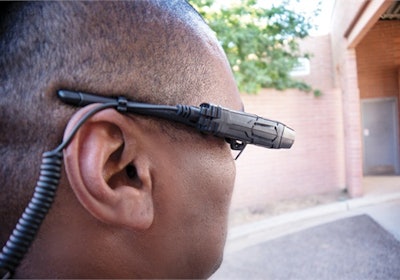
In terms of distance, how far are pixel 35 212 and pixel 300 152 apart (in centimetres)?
667

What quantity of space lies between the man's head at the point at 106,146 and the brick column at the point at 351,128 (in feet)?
17.8

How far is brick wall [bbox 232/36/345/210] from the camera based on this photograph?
6.48 meters

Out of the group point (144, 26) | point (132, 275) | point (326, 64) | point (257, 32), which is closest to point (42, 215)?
point (132, 275)

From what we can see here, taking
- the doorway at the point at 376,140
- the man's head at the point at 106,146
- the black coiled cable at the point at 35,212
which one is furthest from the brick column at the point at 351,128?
the black coiled cable at the point at 35,212

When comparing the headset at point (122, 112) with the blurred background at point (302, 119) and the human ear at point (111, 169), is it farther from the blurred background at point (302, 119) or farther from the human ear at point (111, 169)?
the blurred background at point (302, 119)

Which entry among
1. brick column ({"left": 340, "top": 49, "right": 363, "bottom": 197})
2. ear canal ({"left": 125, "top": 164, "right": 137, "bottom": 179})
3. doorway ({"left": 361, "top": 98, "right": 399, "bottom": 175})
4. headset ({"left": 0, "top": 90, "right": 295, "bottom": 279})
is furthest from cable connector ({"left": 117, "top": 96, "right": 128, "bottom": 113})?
doorway ({"left": 361, "top": 98, "right": 399, "bottom": 175})

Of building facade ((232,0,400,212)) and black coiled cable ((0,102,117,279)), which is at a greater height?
black coiled cable ((0,102,117,279))

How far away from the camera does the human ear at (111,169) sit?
2.20ft

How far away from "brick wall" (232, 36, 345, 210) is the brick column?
14.0 inches

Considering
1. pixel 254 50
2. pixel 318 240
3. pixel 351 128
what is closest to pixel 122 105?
pixel 318 240

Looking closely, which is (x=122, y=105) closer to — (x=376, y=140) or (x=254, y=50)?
(x=254, y=50)

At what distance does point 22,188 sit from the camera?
71cm

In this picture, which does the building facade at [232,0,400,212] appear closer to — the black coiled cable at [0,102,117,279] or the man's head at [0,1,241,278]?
the man's head at [0,1,241,278]

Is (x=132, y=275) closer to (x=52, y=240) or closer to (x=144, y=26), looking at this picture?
(x=52, y=240)
